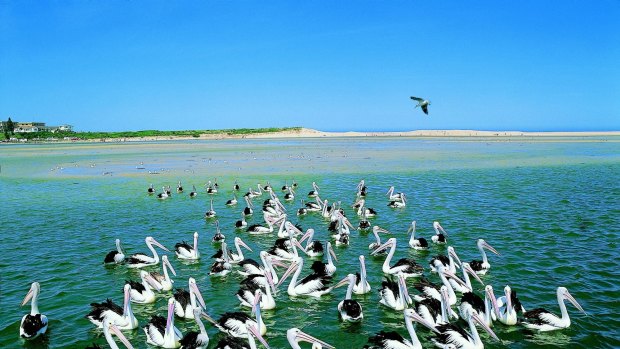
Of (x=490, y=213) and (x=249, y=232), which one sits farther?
(x=490, y=213)

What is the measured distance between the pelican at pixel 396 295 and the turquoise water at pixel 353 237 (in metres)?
0.21

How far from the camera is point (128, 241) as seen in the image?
13.6 m

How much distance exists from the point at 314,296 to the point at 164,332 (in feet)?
10.1

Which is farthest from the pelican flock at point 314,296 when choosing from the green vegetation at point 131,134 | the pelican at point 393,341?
the green vegetation at point 131,134

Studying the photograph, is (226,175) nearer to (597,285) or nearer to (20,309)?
(20,309)

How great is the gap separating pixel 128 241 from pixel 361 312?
8.25 meters

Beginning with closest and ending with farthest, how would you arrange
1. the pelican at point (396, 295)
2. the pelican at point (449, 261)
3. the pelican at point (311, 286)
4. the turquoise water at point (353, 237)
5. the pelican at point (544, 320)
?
1. the pelican at point (544, 320)
2. the turquoise water at point (353, 237)
3. the pelican at point (396, 295)
4. the pelican at point (311, 286)
5. the pelican at point (449, 261)

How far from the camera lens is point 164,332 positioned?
24.0ft

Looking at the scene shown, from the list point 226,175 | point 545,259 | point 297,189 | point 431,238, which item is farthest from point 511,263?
point 226,175

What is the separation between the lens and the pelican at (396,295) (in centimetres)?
833

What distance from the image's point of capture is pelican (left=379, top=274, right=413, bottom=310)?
8.33 meters

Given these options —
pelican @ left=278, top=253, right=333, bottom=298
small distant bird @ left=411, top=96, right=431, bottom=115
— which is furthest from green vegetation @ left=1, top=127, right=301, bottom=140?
pelican @ left=278, top=253, right=333, bottom=298

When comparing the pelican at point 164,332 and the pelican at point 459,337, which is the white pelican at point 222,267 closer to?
the pelican at point 164,332

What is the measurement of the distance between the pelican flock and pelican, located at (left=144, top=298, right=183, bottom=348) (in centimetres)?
2
